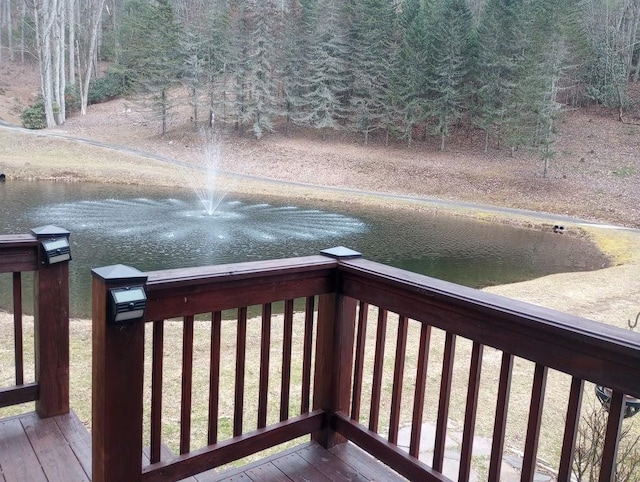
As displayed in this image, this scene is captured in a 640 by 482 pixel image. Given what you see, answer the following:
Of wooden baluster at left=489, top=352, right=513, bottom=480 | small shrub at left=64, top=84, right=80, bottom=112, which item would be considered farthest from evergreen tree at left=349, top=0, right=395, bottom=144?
wooden baluster at left=489, top=352, right=513, bottom=480

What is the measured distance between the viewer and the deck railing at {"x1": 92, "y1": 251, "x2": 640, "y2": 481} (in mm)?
1529

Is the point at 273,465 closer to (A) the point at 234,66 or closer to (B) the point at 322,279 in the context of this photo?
(B) the point at 322,279

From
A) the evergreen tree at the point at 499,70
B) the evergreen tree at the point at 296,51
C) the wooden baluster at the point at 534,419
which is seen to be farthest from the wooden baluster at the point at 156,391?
the evergreen tree at the point at 296,51

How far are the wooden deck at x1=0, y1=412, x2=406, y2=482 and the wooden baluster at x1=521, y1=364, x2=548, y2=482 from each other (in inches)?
24.3

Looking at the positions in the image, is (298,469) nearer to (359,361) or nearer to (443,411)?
(359,361)

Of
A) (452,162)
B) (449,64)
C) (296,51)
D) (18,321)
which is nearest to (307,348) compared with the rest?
(18,321)

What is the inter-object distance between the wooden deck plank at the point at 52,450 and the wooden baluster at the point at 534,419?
1578 mm

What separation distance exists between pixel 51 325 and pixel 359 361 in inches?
55.4

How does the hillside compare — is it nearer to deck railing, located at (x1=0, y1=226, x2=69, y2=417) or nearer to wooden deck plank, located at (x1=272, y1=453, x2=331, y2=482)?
wooden deck plank, located at (x1=272, y1=453, x2=331, y2=482)

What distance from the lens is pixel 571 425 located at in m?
1.55

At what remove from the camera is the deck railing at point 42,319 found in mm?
2400

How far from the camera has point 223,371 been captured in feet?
14.2

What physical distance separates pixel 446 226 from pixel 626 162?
10.7 metres

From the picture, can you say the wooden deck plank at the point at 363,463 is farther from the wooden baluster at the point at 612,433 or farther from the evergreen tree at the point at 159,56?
the evergreen tree at the point at 159,56
